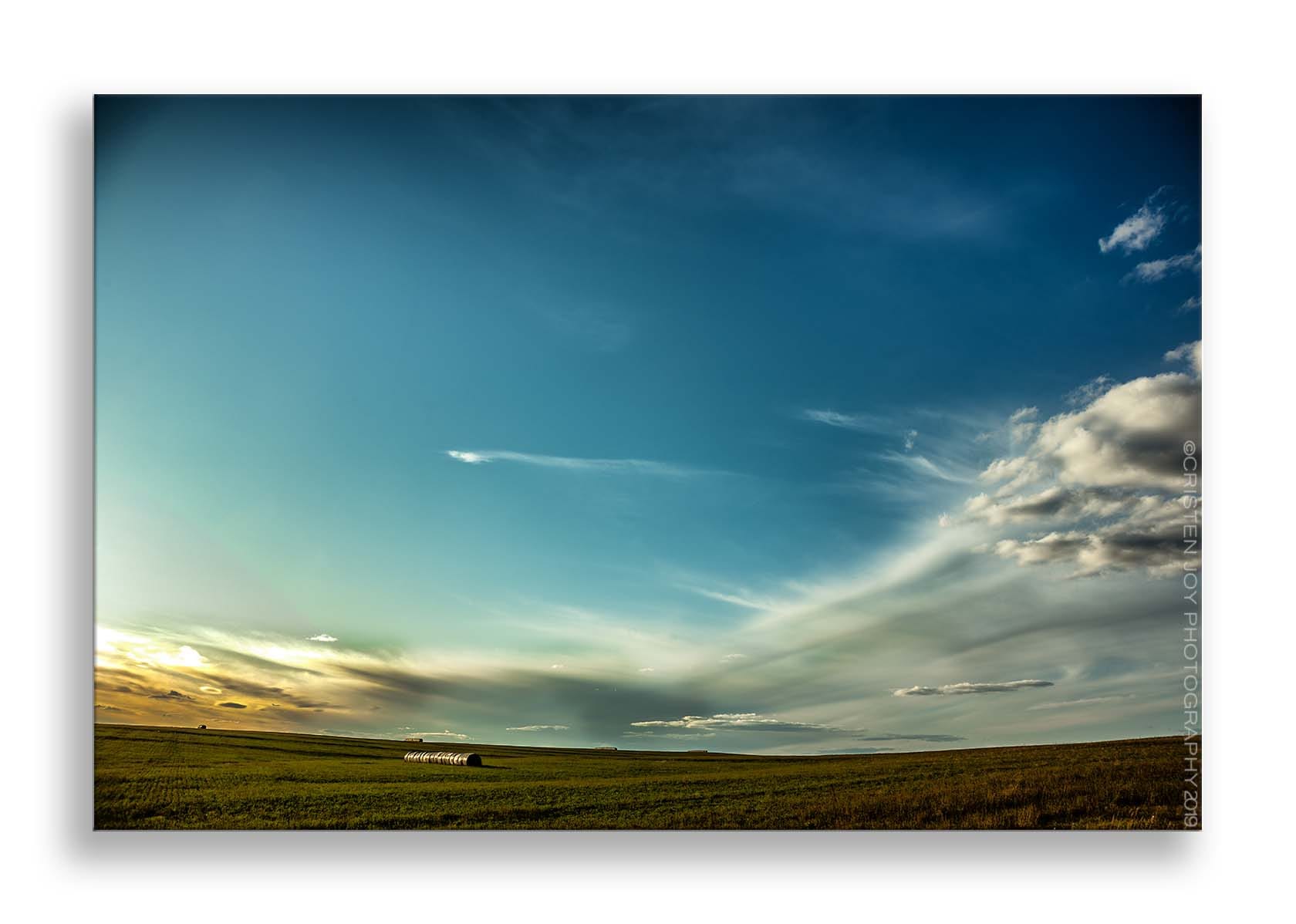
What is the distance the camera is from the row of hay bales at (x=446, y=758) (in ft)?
18.0

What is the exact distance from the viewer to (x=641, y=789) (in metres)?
5.52

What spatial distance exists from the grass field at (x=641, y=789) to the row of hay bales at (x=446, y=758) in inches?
1.2

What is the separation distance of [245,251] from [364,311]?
32.4 inches

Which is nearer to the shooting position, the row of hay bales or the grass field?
the grass field

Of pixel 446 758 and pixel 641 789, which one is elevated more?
pixel 446 758

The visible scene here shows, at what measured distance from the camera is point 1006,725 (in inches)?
213

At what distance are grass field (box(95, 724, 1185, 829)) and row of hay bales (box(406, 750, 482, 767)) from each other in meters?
0.03

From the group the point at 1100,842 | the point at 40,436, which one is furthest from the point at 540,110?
the point at 1100,842

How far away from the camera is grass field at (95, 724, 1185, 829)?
5.21 meters

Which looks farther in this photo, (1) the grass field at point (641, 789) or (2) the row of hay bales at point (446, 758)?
(2) the row of hay bales at point (446, 758)

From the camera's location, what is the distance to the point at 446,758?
550cm

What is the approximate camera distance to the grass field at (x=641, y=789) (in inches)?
205

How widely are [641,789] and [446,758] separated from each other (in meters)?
1.24
